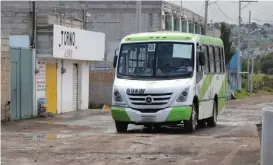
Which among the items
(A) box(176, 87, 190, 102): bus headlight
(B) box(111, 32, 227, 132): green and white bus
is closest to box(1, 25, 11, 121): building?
(B) box(111, 32, 227, 132): green and white bus

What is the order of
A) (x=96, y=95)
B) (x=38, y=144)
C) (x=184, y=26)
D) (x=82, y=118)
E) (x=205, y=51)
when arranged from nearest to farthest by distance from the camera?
(x=38, y=144), (x=205, y=51), (x=82, y=118), (x=96, y=95), (x=184, y=26)

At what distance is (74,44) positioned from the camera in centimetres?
2727

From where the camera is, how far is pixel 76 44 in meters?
27.5

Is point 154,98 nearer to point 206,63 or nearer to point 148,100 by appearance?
point 148,100

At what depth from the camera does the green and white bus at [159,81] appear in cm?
1716

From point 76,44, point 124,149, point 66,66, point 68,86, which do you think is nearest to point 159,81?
point 124,149

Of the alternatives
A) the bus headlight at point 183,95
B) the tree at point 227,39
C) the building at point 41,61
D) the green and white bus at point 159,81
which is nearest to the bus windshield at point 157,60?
the green and white bus at point 159,81

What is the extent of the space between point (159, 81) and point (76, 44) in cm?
1091

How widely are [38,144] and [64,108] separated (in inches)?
514

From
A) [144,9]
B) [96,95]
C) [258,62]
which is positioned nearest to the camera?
[96,95]

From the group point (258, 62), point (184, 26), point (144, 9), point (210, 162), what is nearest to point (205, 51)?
point (210, 162)

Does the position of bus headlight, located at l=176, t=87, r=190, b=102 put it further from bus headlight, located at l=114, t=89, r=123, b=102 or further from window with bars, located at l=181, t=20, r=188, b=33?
window with bars, located at l=181, t=20, r=188, b=33

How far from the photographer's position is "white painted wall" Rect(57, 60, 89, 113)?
26625 millimetres

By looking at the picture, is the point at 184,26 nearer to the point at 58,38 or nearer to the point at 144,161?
the point at 58,38
